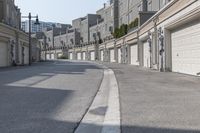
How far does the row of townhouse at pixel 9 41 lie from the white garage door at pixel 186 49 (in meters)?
20.9

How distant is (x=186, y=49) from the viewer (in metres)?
23.6

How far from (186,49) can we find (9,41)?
85.5ft

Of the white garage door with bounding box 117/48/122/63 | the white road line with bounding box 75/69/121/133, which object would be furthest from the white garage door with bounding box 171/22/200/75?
the white garage door with bounding box 117/48/122/63

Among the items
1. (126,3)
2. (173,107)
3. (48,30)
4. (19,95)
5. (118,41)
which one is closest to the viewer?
(173,107)

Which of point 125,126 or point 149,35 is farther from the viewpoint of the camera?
point 149,35

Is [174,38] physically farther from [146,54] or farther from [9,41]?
[9,41]

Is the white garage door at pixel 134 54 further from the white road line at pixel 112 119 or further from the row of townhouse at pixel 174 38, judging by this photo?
the white road line at pixel 112 119

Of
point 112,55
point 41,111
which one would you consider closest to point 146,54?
point 41,111

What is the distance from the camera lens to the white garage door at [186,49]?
21497 millimetres

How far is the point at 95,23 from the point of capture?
109 meters

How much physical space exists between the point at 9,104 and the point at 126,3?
60588 mm

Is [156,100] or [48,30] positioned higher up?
[48,30]

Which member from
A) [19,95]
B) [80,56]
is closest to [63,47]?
[80,56]

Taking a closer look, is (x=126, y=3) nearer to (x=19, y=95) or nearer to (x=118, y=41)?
(x=118, y=41)
